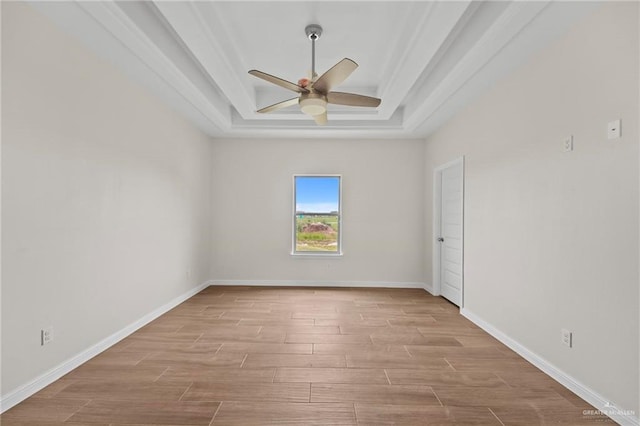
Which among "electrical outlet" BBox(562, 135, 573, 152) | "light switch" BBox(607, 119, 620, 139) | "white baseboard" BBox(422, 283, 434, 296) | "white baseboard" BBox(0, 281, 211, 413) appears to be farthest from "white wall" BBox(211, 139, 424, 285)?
"light switch" BBox(607, 119, 620, 139)

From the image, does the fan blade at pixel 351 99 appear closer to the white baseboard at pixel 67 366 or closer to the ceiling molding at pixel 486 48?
the ceiling molding at pixel 486 48

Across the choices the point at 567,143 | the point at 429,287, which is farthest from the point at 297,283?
the point at 567,143

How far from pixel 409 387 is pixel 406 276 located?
349 cm

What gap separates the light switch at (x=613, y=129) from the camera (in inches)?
79.2

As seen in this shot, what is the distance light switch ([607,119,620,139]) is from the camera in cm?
201

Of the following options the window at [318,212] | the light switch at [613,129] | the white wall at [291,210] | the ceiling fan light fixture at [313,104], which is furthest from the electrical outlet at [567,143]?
the window at [318,212]

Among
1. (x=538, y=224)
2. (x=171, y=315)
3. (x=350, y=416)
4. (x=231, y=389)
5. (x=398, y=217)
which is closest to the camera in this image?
(x=350, y=416)

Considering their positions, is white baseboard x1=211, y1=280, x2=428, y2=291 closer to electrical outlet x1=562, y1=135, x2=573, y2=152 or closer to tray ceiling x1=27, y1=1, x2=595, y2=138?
tray ceiling x1=27, y1=1, x2=595, y2=138

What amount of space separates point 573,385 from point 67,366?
148 inches

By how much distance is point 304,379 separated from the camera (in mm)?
2467

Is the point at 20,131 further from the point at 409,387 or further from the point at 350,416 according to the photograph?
the point at 409,387

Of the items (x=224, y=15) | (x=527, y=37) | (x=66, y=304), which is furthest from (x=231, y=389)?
(x=527, y=37)

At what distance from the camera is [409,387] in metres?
2.36

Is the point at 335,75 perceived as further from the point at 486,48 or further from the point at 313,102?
the point at 486,48
